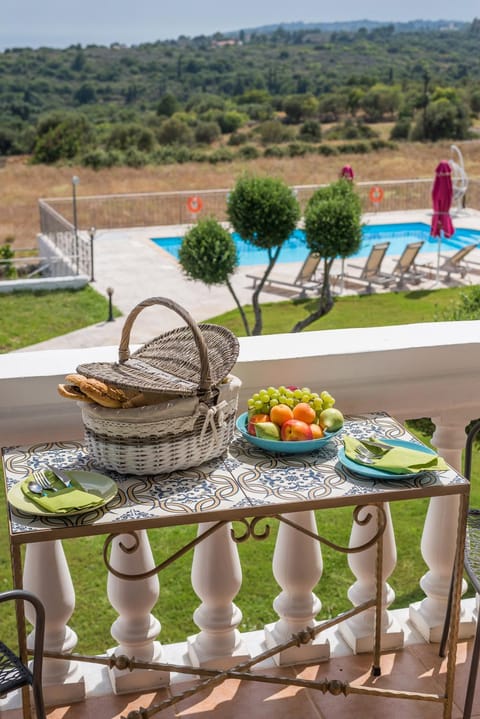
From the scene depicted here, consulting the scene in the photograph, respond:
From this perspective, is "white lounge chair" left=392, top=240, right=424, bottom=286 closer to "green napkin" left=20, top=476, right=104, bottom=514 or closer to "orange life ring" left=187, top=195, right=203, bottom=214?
"orange life ring" left=187, top=195, right=203, bottom=214

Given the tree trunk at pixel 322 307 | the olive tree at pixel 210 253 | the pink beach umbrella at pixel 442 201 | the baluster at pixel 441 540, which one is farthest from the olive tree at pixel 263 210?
the baluster at pixel 441 540

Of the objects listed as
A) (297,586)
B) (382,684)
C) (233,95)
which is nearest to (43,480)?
(297,586)


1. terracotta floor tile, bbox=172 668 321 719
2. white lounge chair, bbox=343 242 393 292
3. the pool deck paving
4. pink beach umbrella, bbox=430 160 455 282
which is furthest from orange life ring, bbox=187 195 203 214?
terracotta floor tile, bbox=172 668 321 719

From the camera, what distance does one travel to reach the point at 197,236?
37.0 feet

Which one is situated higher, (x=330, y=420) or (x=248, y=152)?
(x=330, y=420)

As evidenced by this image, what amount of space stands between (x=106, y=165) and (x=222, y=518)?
30.1m

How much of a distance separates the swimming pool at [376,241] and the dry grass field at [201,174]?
7881 mm

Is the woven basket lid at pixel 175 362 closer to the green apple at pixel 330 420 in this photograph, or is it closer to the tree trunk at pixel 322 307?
the green apple at pixel 330 420

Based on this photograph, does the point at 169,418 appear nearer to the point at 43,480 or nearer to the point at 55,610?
the point at 43,480

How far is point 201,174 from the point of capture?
28062 millimetres

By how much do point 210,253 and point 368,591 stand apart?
9591 mm

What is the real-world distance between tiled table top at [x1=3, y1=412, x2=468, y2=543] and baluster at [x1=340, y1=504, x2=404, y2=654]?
305 mm

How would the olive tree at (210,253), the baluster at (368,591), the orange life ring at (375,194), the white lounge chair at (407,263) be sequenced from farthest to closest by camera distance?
the orange life ring at (375,194), the white lounge chair at (407,263), the olive tree at (210,253), the baluster at (368,591)

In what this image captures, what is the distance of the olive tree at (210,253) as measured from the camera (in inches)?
435
